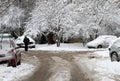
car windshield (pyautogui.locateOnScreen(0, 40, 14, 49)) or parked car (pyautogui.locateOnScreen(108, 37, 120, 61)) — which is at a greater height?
car windshield (pyautogui.locateOnScreen(0, 40, 14, 49))

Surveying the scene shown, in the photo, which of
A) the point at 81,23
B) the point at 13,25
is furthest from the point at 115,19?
the point at 13,25

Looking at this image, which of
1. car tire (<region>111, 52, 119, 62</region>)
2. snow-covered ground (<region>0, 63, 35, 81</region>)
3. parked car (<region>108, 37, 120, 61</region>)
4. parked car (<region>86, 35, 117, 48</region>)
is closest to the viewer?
snow-covered ground (<region>0, 63, 35, 81</region>)

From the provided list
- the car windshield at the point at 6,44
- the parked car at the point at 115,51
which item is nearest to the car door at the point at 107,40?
the parked car at the point at 115,51

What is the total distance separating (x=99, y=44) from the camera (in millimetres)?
41562

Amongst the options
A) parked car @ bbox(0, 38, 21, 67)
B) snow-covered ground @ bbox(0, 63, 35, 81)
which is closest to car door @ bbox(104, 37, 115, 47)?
parked car @ bbox(0, 38, 21, 67)

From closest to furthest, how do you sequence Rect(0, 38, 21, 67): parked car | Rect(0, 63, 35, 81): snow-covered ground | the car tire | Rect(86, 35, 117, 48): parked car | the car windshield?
Rect(0, 63, 35, 81): snow-covered ground, Rect(0, 38, 21, 67): parked car, the car windshield, the car tire, Rect(86, 35, 117, 48): parked car

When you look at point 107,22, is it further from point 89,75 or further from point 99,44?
point 89,75

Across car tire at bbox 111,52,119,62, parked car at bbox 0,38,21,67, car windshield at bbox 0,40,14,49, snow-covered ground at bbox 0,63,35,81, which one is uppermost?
car windshield at bbox 0,40,14,49

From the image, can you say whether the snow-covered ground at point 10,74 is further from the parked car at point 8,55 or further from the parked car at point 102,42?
the parked car at point 102,42

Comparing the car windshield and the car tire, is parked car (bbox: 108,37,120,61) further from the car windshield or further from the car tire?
the car windshield

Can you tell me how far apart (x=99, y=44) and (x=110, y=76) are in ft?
86.9

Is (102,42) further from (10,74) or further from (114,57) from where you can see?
(10,74)

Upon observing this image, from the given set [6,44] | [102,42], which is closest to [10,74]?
[6,44]

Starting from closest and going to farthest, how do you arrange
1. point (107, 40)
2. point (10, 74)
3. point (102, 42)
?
point (10, 74) → point (102, 42) → point (107, 40)
